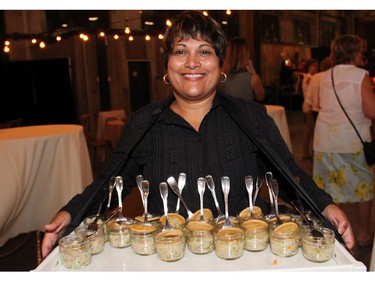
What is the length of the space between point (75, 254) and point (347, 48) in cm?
255

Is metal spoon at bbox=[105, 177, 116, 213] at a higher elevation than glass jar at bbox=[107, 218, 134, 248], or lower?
higher

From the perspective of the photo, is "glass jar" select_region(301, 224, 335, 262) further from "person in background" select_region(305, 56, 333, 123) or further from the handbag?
"person in background" select_region(305, 56, 333, 123)

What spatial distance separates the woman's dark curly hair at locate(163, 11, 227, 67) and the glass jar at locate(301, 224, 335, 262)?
2.32 feet

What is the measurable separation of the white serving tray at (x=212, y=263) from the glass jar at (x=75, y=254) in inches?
0.6

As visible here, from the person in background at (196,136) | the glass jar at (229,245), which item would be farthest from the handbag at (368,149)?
the glass jar at (229,245)

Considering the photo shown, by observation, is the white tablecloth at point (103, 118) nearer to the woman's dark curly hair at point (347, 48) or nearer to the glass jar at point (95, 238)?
the woman's dark curly hair at point (347, 48)

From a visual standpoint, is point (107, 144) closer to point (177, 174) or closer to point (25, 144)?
point (25, 144)

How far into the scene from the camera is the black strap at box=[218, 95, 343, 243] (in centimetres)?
111

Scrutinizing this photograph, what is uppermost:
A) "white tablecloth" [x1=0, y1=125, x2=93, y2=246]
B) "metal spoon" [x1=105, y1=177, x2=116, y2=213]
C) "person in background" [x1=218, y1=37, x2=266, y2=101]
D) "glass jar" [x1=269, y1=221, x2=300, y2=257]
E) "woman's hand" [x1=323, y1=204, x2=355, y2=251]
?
"person in background" [x1=218, y1=37, x2=266, y2=101]

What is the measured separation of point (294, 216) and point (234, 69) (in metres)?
2.57

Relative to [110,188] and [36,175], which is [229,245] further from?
[36,175]

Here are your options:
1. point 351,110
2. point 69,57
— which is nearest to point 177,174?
point 351,110

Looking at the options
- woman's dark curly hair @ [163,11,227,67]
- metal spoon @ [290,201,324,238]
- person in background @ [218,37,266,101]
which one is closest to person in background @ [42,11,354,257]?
woman's dark curly hair @ [163,11,227,67]

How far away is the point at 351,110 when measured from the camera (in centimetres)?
294
